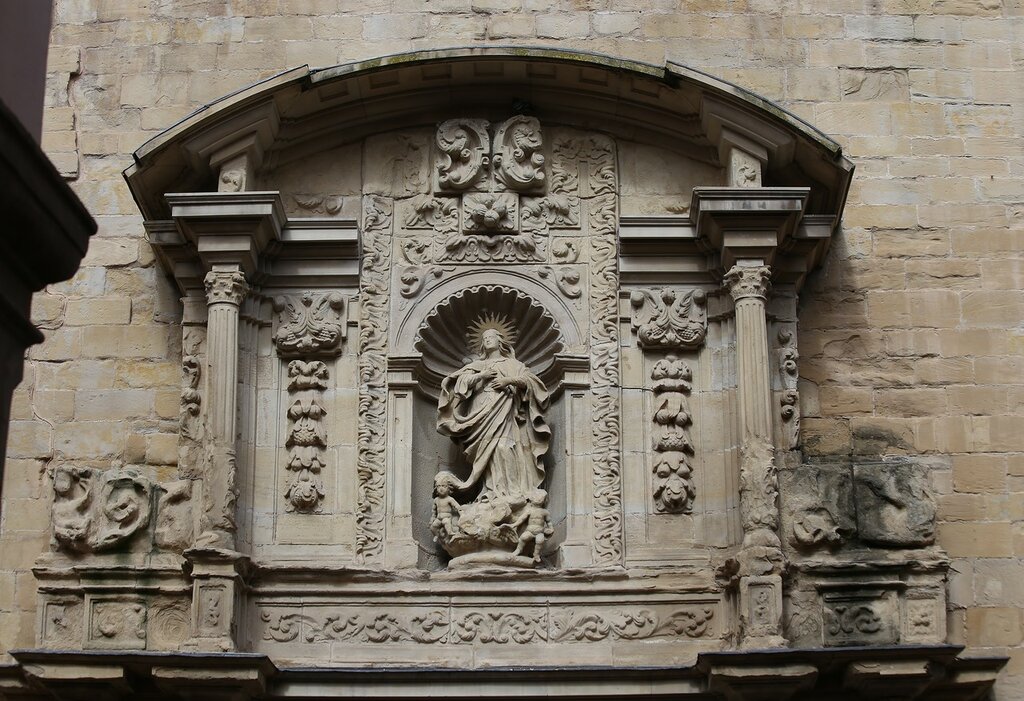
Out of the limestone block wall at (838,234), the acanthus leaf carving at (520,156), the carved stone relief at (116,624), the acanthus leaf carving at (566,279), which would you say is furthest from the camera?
the acanthus leaf carving at (520,156)

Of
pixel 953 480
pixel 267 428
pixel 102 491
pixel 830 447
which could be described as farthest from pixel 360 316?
pixel 953 480

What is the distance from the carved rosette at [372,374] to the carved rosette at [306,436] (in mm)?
212

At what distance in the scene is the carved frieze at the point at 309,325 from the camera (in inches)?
410

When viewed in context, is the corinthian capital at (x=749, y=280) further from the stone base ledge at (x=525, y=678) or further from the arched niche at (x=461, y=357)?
the stone base ledge at (x=525, y=678)

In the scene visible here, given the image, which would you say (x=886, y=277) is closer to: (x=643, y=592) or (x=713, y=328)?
(x=713, y=328)

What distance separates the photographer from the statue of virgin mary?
32.9ft

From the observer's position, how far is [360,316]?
1052cm

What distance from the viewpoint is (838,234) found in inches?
425

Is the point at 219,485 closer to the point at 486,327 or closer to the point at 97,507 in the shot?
the point at 97,507

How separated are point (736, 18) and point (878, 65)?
889mm

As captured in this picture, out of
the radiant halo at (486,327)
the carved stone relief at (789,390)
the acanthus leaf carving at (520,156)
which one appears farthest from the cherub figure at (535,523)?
the acanthus leaf carving at (520,156)

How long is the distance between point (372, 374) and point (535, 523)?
1248mm

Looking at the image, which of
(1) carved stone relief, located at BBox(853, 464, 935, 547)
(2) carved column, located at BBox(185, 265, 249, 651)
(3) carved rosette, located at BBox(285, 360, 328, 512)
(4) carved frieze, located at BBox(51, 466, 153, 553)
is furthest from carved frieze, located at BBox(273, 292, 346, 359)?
(1) carved stone relief, located at BBox(853, 464, 935, 547)

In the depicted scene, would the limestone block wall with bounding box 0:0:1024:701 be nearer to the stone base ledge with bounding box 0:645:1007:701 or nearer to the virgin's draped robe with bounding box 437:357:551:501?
the stone base ledge with bounding box 0:645:1007:701
